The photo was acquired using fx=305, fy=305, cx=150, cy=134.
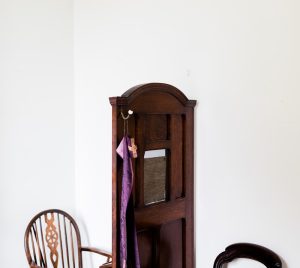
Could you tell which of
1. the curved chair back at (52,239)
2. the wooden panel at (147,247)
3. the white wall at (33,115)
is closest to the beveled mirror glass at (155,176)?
the wooden panel at (147,247)

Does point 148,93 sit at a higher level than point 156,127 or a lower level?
higher

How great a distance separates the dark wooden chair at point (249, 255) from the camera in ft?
4.58

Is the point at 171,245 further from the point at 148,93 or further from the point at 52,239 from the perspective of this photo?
the point at 52,239

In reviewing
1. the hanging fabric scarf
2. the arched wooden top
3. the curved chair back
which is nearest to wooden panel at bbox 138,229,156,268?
the hanging fabric scarf

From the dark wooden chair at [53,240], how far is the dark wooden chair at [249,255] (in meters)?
0.82

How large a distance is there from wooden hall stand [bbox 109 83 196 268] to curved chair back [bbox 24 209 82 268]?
3.07ft

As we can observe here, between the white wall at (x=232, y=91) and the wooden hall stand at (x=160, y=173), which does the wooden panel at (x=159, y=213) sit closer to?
the wooden hall stand at (x=160, y=173)

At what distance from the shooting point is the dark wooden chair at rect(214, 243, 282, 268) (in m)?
1.40

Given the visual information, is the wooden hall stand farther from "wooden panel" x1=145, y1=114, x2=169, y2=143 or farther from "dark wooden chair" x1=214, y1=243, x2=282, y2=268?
"dark wooden chair" x1=214, y1=243, x2=282, y2=268

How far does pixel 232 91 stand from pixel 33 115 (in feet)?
4.66

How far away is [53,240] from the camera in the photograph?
219cm

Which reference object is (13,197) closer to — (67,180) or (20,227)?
(20,227)

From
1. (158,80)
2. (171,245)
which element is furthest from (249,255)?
(158,80)

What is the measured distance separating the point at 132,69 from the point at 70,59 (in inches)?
26.3
